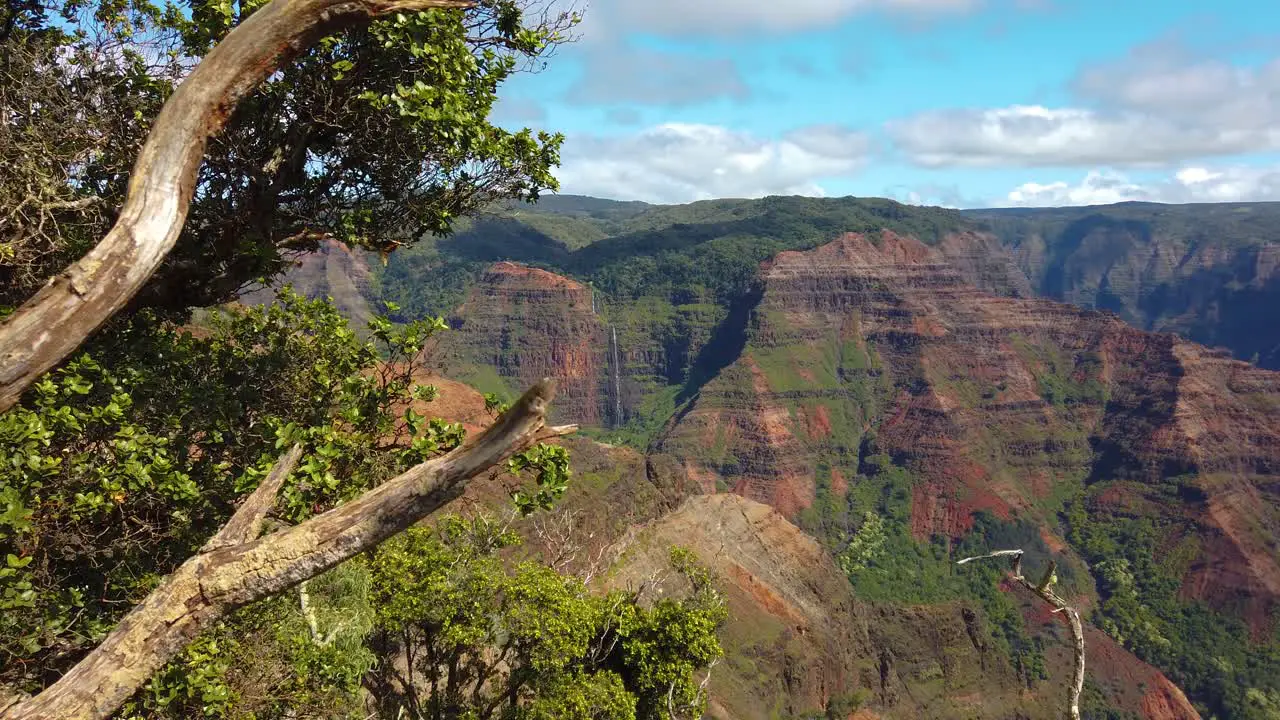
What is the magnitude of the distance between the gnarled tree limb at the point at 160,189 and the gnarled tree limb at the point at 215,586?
6.19 feet

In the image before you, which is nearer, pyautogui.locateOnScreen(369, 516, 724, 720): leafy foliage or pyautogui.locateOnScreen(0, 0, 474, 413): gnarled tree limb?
pyautogui.locateOnScreen(0, 0, 474, 413): gnarled tree limb

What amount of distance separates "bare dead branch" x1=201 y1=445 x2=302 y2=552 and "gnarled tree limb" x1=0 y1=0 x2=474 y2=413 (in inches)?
65.3

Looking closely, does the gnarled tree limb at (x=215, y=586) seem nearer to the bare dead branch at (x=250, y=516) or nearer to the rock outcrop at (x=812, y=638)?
the bare dead branch at (x=250, y=516)

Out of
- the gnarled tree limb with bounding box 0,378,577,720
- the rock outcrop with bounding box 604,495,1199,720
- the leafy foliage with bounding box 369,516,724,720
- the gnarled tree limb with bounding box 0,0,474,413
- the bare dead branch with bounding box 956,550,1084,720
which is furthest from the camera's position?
the rock outcrop with bounding box 604,495,1199,720

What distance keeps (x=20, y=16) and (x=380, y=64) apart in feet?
17.1

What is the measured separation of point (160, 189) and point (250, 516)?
2588 millimetres

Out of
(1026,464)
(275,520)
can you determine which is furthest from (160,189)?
(1026,464)

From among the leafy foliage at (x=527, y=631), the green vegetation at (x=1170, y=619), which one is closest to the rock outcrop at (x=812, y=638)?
the green vegetation at (x=1170, y=619)

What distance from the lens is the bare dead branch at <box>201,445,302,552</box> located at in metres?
5.71

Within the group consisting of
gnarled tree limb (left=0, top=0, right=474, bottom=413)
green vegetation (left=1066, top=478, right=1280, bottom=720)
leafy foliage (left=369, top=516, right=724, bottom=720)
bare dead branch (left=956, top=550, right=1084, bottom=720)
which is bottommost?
green vegetation (left=1066, top=478, right=1280, bottom=720)

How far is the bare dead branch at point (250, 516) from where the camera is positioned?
571 cm

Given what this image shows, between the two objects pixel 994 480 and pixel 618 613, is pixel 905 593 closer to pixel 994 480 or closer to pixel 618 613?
pixel 994 480

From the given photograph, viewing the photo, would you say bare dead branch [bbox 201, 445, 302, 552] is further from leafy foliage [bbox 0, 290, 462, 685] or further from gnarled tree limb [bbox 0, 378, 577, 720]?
leafy foliage [bbox 0, 290, 462, 685]

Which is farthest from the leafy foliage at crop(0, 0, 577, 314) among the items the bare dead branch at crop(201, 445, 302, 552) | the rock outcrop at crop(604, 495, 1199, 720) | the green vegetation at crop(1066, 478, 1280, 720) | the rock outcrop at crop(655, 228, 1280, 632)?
the rock outcrop at crop(655, 228, 1280, 632)
